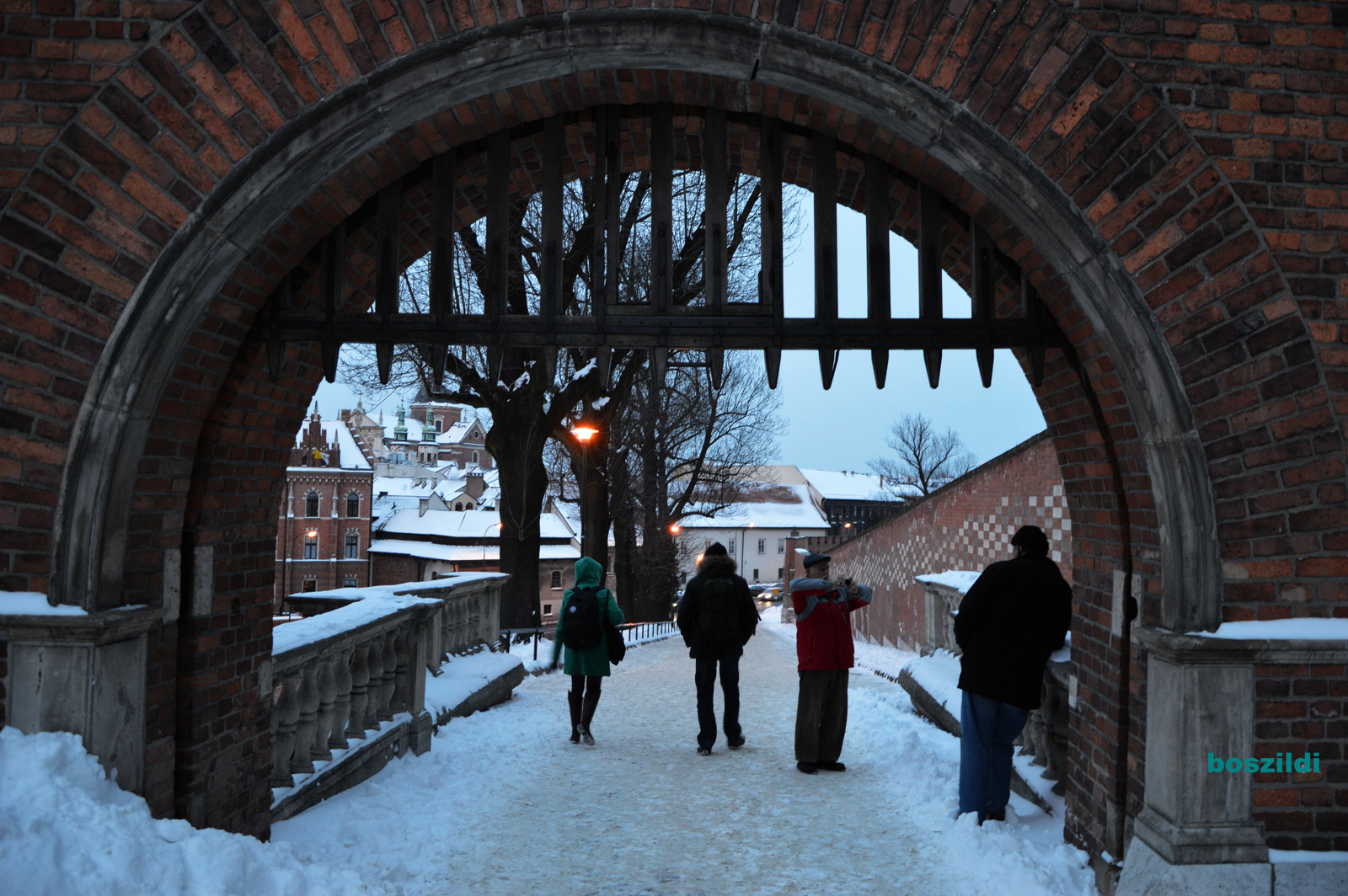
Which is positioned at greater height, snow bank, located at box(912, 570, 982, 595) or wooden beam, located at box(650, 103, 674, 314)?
wooden beam, located at box(650, 103, 674, 314)

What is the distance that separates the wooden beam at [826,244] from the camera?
4086 mm

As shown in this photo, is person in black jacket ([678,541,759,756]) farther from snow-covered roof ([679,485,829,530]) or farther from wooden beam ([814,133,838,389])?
snow-covered roof ([679,485,829,530])

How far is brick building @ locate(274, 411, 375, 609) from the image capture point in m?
55.5

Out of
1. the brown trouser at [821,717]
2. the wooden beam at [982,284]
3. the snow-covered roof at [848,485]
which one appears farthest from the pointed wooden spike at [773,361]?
the snow-covered roof at [848,485]

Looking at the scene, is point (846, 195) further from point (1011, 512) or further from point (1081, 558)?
point (1011, 512)

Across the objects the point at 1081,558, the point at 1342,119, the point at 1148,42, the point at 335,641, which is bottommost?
the point at 335,641

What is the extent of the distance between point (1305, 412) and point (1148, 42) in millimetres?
1538

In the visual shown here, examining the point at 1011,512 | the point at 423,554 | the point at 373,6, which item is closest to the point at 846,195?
the point at 373,6

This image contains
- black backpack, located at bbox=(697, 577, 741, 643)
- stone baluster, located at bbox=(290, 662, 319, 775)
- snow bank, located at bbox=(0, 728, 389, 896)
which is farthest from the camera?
black backpack, located at bbox=(697, 577, 741, 643)

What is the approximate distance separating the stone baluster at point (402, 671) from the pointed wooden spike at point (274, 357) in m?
2.54

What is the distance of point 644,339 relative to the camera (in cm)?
407

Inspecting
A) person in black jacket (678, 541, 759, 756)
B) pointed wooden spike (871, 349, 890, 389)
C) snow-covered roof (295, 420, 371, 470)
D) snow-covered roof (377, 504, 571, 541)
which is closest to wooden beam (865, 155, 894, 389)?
pointed wooden spike (871, 349, 890, 389)

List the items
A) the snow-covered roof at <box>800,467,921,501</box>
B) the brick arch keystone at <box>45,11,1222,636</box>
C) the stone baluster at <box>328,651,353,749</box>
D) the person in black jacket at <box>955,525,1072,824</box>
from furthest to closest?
the snow-covered roof at <box>800,467,921,501</box> → the stone baluster at <box>328,651,353,749</box> → the person in black jacket at <box>955,525,1072,824</box> → the brick arch keystone at <box>45,11,1222,636</box>

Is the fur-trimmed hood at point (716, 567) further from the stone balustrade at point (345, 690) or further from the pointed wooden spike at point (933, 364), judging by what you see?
the pointed wooden spike at point (933, 364)
